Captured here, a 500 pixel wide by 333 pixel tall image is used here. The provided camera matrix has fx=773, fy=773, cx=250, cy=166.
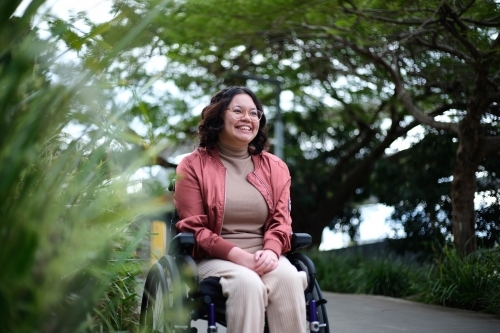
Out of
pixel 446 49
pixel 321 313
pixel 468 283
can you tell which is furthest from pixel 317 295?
pixel 446 49

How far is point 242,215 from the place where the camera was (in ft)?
12.7

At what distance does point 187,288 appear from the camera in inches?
138

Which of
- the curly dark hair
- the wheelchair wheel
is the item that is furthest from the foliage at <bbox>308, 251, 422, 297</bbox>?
the wheelchair wheel

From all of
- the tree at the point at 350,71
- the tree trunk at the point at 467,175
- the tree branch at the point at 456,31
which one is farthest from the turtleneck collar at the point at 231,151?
the tree trunk at the point at 467,175

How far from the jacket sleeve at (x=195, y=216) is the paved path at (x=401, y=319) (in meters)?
2.42

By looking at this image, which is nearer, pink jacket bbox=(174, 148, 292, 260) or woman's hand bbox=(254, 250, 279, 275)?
woman's hand bbox=(254, 250, 279, 275)

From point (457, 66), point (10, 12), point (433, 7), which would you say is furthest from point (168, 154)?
point (10, 12)

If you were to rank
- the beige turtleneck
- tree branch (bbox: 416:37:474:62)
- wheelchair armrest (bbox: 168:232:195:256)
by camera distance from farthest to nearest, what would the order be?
tree branch (bbox: 416:37:474:62), the beige turtleneck, wheelchair armrest (bbox: 168:232:195:256)

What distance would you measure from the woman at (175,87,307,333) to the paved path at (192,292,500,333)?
7.70 ft

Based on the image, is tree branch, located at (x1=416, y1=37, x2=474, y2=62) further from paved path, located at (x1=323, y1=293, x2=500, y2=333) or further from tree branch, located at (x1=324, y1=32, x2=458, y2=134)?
paved path, located at (x1=323, y1=293, x2=500, y2=333)

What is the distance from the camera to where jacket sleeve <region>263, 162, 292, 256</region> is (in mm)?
3761

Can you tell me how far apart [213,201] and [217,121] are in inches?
19.8

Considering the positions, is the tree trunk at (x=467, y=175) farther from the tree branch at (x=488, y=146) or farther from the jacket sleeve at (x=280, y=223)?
the jacket sleeve at (x=280, y=223)

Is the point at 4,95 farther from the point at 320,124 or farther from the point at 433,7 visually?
the point at 320,124
